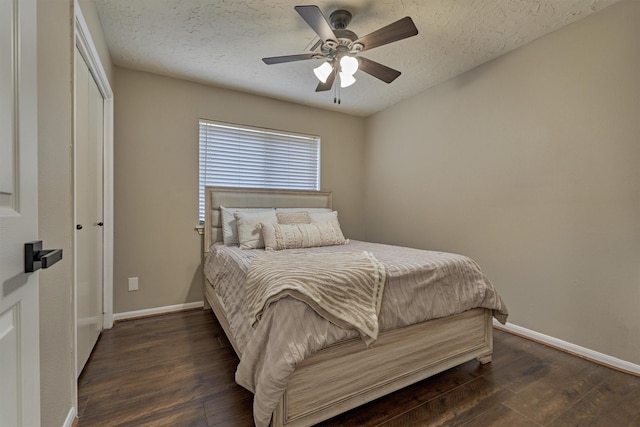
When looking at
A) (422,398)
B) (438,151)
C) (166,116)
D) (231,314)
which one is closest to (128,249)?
(166,116)

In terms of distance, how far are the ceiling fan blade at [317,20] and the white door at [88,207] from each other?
1.40 metres

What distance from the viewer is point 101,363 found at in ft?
6.65

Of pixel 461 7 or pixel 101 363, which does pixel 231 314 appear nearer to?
pixel 101 363

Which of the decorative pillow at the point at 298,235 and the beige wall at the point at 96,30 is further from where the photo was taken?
the decorative pillow at the point at 298,235

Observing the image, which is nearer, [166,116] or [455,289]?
[455,289]

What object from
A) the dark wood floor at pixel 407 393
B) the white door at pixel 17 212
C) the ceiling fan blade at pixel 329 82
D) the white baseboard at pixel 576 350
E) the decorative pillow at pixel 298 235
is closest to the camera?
the white door at pixel 17 212

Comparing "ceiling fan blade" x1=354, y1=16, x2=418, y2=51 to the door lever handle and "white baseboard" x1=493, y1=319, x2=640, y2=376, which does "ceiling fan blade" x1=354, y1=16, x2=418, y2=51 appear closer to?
the door lever handle

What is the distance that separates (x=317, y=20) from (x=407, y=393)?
2.34m

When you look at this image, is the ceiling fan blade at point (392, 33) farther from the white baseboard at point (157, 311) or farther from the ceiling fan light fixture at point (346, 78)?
the white baseboard at point (157, 311)

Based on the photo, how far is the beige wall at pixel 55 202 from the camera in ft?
3.74

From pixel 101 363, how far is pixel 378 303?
79.5 inches

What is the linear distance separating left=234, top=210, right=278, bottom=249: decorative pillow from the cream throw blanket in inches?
39.3

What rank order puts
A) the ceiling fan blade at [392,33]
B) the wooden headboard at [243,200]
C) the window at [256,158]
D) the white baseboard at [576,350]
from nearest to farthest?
the ceiling fan blade at [392,33] → the white baseboard at [576,350] → the wooden headboard at [243,200] → the window at [256,158]

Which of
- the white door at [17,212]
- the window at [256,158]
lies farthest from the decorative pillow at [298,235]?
the white door at [17,212]
